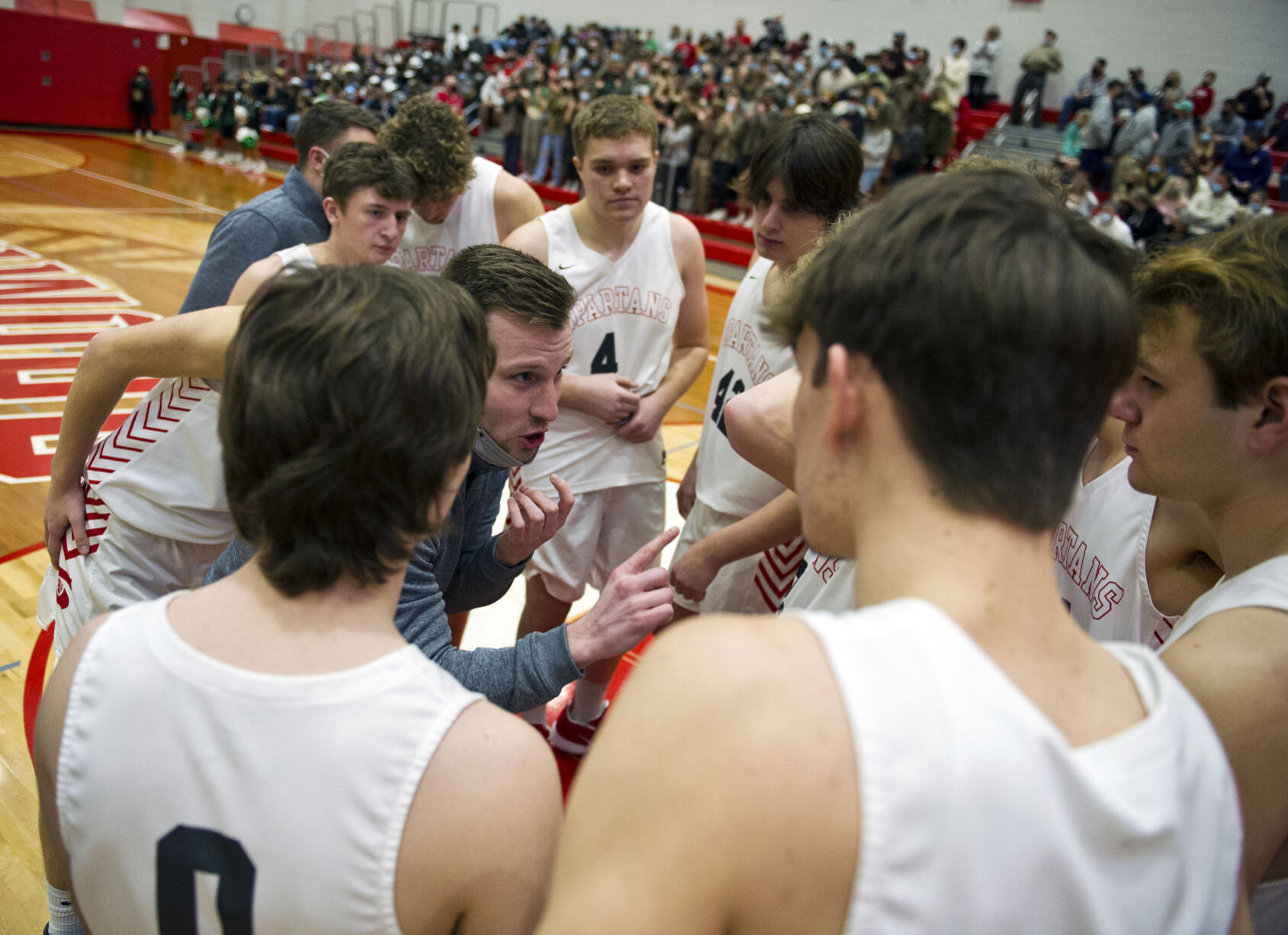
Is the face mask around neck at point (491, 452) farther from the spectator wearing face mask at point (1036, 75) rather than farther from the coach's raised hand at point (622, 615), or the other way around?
the spectator wearing face mask at point (1036, 75)

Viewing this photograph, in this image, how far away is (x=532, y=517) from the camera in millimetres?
1955

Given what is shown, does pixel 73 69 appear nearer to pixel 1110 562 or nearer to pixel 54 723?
pixel 54 723

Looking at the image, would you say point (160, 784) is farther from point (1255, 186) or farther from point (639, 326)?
point (1255, 186)

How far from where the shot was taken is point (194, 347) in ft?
6.60

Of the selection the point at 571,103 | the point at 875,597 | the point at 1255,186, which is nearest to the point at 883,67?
the point at 571,103

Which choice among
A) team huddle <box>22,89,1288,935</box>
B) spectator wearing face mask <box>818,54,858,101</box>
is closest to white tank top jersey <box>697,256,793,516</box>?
team huddle <box>22,89,1288,935</box>

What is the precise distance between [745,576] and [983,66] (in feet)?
56.7

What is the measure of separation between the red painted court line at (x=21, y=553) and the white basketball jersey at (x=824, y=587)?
3596 mm

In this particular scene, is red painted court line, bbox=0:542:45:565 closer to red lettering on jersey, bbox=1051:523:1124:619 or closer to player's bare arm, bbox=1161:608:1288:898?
red lettering on jersey, bbox=1051:523:1124:619

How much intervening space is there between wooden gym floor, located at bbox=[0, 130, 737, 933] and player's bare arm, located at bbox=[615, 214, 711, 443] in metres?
1.15

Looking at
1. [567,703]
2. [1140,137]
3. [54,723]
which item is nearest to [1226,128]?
[1140,137]

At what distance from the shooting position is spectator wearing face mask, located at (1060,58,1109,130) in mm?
15352

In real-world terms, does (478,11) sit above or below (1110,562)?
above

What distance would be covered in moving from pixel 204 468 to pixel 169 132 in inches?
985
